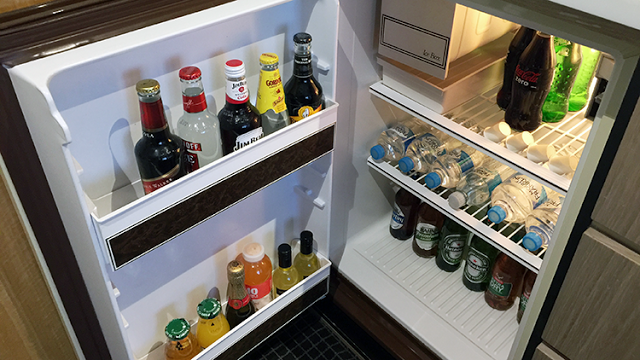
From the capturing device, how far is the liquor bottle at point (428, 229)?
1.56 metres

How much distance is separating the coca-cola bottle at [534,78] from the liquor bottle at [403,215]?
19.2 inches

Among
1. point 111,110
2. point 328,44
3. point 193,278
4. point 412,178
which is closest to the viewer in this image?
point 111,110

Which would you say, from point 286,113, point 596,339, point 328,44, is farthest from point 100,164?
point 596,339

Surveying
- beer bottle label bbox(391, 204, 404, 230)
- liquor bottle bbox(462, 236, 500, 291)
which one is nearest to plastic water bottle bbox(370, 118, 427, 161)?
beer bottle label bbox(391, 204, 404, 230)

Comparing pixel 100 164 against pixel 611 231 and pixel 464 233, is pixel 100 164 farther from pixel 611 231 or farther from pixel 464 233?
pixel 464 233

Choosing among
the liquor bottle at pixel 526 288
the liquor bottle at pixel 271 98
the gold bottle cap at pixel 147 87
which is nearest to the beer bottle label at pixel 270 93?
the liquor bottle at pixel 271 98

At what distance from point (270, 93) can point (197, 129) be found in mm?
171

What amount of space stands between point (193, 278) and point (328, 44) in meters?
0.65

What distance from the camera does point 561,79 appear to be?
121cm

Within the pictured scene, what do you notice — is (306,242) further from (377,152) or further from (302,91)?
(302,91)

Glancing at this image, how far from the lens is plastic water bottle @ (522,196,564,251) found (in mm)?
1154

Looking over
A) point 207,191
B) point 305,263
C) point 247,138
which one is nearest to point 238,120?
point 247,138

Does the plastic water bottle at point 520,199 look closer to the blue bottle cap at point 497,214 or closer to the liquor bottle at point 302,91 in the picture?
the blue bottle cap at point 497,214

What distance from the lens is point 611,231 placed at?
2.70ft
